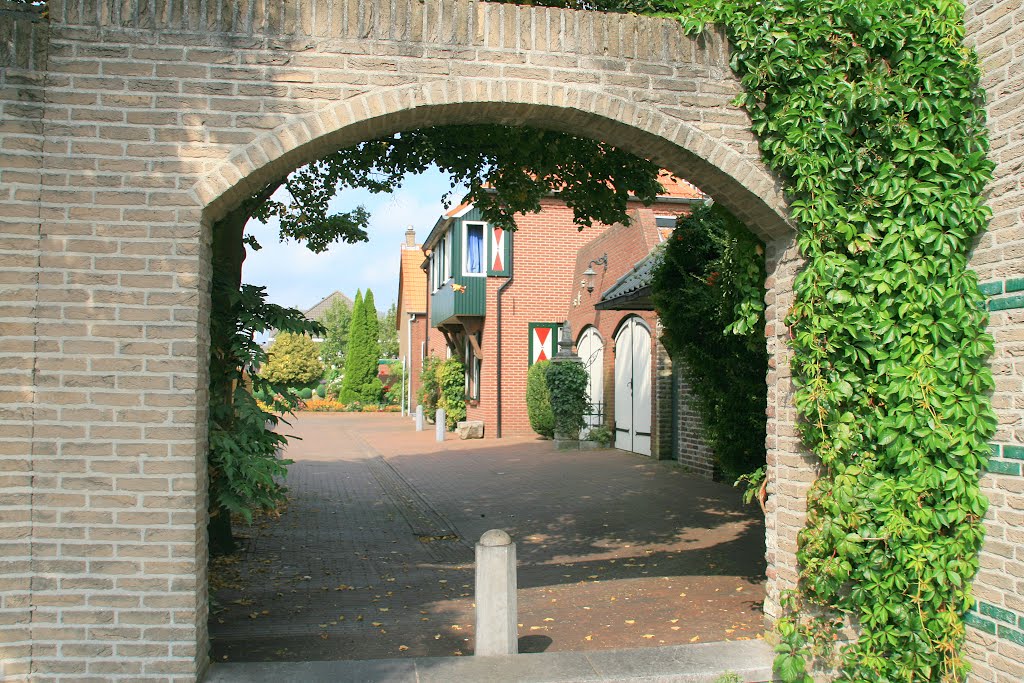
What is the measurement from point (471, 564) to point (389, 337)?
47485 mm

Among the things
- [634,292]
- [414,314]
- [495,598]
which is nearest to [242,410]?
[495,598]

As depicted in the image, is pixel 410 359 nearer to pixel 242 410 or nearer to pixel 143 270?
pixel 242 410

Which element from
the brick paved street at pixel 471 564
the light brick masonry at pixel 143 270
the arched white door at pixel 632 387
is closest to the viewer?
the light brick masonry at pixel 143 270

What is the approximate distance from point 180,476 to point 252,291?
5.24 ft

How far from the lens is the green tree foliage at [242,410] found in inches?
193

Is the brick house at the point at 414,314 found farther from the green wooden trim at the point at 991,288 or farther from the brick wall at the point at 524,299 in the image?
the green wooden trim at the point at 991,288

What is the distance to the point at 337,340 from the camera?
57219mm

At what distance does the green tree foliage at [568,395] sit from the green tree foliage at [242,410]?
515 inches

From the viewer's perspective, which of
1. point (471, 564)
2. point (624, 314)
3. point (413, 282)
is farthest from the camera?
point (413, 282)

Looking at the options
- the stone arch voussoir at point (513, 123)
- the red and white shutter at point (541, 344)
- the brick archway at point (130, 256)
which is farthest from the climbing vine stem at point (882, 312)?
the red and white shutter at point (541, 344)

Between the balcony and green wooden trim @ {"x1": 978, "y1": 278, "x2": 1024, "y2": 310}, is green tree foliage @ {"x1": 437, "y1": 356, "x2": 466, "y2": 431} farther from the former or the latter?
green wooden trim @ {"x1": 978, "y1": 278, "x2": 1024, "y2": 310}

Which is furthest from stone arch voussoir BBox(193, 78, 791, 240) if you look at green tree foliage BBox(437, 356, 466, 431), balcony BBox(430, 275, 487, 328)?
green tree foliage BBox(437, 356, 466, 431)

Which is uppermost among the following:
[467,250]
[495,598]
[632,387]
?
[467,250]

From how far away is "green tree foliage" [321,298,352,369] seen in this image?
56.3m
